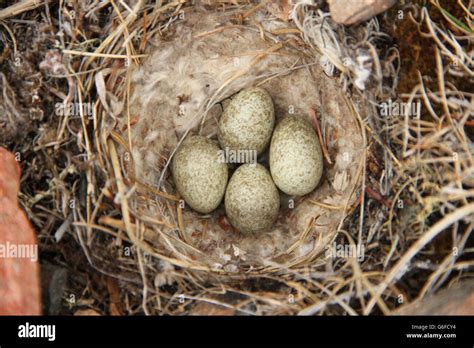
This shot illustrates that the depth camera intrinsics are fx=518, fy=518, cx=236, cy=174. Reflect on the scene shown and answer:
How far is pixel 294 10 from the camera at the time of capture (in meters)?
2.44

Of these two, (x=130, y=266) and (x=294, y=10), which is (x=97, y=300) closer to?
(x=130, y=266)

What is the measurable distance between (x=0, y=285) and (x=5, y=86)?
901 millimetres

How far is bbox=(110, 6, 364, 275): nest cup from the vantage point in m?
2.53

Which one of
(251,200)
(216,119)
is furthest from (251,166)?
(216,119)

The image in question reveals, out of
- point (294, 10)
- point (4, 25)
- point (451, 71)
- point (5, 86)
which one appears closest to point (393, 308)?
point (451, 71)

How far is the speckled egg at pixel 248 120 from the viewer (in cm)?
260

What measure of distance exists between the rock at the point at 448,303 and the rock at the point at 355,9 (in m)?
1.21

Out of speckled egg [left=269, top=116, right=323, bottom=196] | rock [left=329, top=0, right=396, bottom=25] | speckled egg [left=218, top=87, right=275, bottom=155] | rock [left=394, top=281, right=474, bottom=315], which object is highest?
rock [left=329, top=0, right=396, bottom=25]

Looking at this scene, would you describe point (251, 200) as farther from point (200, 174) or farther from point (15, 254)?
→ point (15, 254)

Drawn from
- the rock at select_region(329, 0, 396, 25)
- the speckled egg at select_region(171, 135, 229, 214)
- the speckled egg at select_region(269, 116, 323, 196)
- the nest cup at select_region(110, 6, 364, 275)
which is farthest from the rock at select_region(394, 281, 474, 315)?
the rock at select_region(329, 0, 396, 25)

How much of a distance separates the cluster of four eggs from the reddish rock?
793 mm

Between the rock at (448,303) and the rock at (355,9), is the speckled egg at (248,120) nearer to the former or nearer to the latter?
the rock at (355,9)

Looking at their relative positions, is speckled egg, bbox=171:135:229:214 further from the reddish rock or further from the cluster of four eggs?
the reddish rock

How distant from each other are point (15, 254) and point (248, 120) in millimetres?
1233
